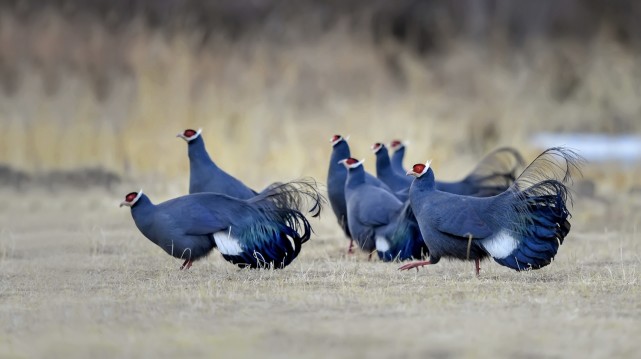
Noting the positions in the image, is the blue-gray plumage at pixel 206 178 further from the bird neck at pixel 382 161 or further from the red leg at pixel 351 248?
the bird neck at pixel 382 161

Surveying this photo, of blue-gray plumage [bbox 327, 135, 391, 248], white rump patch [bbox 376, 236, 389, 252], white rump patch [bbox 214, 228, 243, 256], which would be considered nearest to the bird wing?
white rump patch [bbox 376, 236, 389, 252]

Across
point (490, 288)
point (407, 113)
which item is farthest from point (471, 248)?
point (407, 113)

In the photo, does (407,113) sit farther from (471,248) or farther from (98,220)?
(471,248)

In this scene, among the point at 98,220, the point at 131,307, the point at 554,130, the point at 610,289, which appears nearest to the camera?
the point at 131,307

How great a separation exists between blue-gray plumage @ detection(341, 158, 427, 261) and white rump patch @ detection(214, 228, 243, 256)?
5.83 ft

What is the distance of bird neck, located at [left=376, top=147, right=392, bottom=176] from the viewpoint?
13.3 metres

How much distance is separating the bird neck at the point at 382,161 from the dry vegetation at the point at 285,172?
39.5 inches

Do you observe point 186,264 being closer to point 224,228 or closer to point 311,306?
point 224,228

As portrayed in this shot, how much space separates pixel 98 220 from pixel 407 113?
24.7 ft

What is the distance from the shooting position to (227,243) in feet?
33.4

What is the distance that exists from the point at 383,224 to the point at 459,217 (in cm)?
158

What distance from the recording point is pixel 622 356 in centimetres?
678

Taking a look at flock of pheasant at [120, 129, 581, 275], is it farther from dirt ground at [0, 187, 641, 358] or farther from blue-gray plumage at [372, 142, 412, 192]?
blue-gray plumage at [372, 142, 412, 192]

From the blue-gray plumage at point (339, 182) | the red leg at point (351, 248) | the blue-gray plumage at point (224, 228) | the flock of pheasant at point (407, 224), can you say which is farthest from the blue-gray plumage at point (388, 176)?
the blue-gray plumage at point (224, 228)
